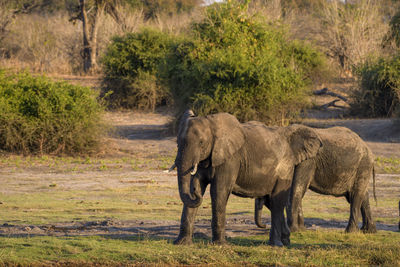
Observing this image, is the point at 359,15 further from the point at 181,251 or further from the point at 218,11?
the point at 181,251

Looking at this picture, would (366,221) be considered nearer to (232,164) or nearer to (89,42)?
(232,164)

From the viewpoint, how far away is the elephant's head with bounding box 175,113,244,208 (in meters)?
7.34

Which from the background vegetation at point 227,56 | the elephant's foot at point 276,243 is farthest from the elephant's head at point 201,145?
the background vegetation at point 227,56

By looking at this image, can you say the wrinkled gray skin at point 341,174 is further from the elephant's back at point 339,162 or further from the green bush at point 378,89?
the green bush at point 378,89

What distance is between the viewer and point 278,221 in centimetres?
820

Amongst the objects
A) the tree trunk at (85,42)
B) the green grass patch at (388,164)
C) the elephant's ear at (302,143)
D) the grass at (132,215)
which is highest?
the tree trunk at (85,42)

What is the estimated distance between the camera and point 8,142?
58.2ft

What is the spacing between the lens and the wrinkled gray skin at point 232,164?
293 inches

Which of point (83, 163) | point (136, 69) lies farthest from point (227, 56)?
point (136, 69)

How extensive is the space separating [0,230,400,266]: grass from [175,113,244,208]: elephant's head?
2.10ft

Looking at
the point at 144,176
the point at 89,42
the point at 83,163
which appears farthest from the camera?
the point at 89,42

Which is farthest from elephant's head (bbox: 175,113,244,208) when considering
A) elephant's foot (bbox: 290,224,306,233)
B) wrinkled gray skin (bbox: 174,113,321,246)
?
Result: elephant's foot (bbox: 290,224,306,233)

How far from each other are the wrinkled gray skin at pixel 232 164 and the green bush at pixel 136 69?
2028cm

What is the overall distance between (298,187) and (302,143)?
0.64 meters
